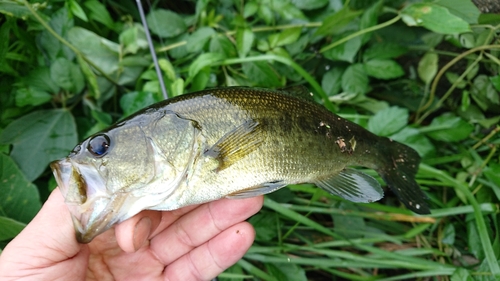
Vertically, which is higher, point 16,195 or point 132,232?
point 132,232

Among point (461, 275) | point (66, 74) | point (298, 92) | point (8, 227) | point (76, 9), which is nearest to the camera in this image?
point (298, 92)

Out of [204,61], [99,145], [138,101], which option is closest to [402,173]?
[204,61]

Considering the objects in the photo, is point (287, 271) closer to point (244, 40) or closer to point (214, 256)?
point (214, 256)

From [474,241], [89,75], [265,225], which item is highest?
[89,75]

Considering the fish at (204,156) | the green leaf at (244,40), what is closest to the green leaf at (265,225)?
the fish at (204,156)

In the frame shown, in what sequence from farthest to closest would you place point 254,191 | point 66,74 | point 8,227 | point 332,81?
point 332,81, point 66,74, point 8,227, point 254,191

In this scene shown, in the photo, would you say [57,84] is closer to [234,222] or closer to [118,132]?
[118,132]

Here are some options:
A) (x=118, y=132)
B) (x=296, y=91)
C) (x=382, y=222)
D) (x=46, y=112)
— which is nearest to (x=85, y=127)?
(x=46, y=112)
